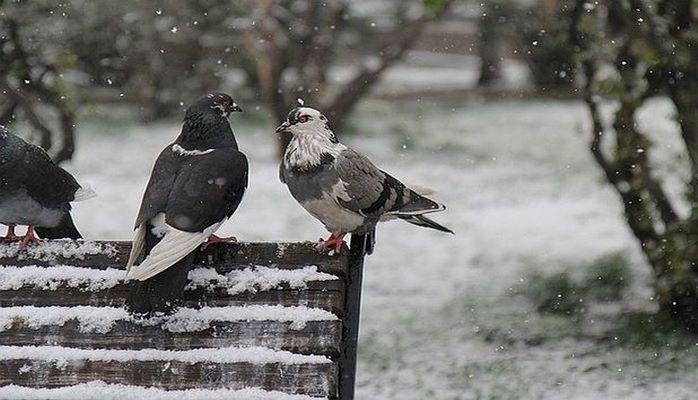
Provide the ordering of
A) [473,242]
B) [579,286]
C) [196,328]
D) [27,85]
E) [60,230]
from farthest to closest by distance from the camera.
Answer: [473,242] → [579,286] → [27,85] → [60,230] → [196,328]

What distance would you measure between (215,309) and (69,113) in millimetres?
3210

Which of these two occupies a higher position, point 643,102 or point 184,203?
point 643,102

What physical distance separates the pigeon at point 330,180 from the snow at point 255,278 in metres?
0.12

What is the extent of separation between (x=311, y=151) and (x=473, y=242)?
531 centimetres

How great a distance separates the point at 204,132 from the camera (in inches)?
117

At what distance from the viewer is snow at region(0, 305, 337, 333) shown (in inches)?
107

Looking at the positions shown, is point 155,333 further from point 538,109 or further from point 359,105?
point 538,109

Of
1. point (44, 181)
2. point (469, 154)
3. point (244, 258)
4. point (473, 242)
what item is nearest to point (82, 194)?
point (44, 181)

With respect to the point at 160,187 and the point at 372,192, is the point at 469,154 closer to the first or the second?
the point at 372,192

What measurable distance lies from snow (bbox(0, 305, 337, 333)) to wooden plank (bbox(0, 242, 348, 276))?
0.15 metres

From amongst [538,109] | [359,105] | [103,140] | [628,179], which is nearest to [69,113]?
[628,179]

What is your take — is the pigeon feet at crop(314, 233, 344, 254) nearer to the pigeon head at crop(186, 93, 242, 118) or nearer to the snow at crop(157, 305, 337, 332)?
the snow at crop(157, 305, 337, 332)

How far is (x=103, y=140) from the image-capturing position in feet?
36.2

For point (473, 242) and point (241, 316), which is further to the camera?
point (473, 242)
